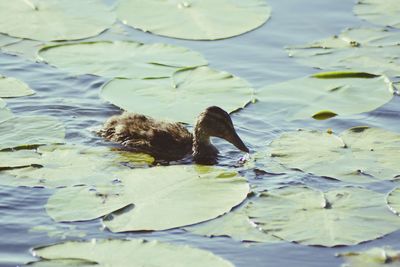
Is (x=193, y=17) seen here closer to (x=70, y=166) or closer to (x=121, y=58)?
(x=121, y=58)

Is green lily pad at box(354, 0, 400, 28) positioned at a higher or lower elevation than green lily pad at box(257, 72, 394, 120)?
higher

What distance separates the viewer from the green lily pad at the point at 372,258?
23.4ft

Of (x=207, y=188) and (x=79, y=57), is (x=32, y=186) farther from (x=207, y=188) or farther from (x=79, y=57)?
(x=79, y=57)

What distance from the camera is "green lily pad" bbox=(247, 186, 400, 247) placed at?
741 centimetres

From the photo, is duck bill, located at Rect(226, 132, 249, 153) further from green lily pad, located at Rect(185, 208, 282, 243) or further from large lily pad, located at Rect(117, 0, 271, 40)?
large lily pad, located at Rect(117, 0, 271, 40)

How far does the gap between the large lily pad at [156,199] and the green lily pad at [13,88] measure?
1891 millimetres

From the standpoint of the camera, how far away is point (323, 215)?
764cm

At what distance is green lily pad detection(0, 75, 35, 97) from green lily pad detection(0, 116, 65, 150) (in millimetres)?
501

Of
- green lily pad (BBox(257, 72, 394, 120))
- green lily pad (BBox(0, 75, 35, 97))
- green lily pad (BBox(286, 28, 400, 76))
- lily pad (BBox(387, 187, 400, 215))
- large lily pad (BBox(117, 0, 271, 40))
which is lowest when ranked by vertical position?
lily pad (BBox(387, 187, 400, 215))

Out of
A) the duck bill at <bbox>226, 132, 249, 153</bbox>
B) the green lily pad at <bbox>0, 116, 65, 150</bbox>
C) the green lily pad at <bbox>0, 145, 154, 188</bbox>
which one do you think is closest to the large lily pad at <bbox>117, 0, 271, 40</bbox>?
the duck bill at <bbox>226, 132, 249, 153</bbox>

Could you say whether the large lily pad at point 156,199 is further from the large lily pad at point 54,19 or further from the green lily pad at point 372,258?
the large lily pad at point 54,19

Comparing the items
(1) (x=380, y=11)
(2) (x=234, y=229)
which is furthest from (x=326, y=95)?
(2) (x=234, y=229)

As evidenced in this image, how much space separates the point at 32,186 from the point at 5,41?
3324 mm

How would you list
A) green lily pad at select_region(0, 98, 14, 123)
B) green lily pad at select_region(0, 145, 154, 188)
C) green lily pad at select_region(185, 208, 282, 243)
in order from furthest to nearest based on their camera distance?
green lily pad at select_region(0, 98, 14, 123), green lily pad at select_region(0, 145, 154, 188), green lily pad at select_region(185, 208, 282, 243)
